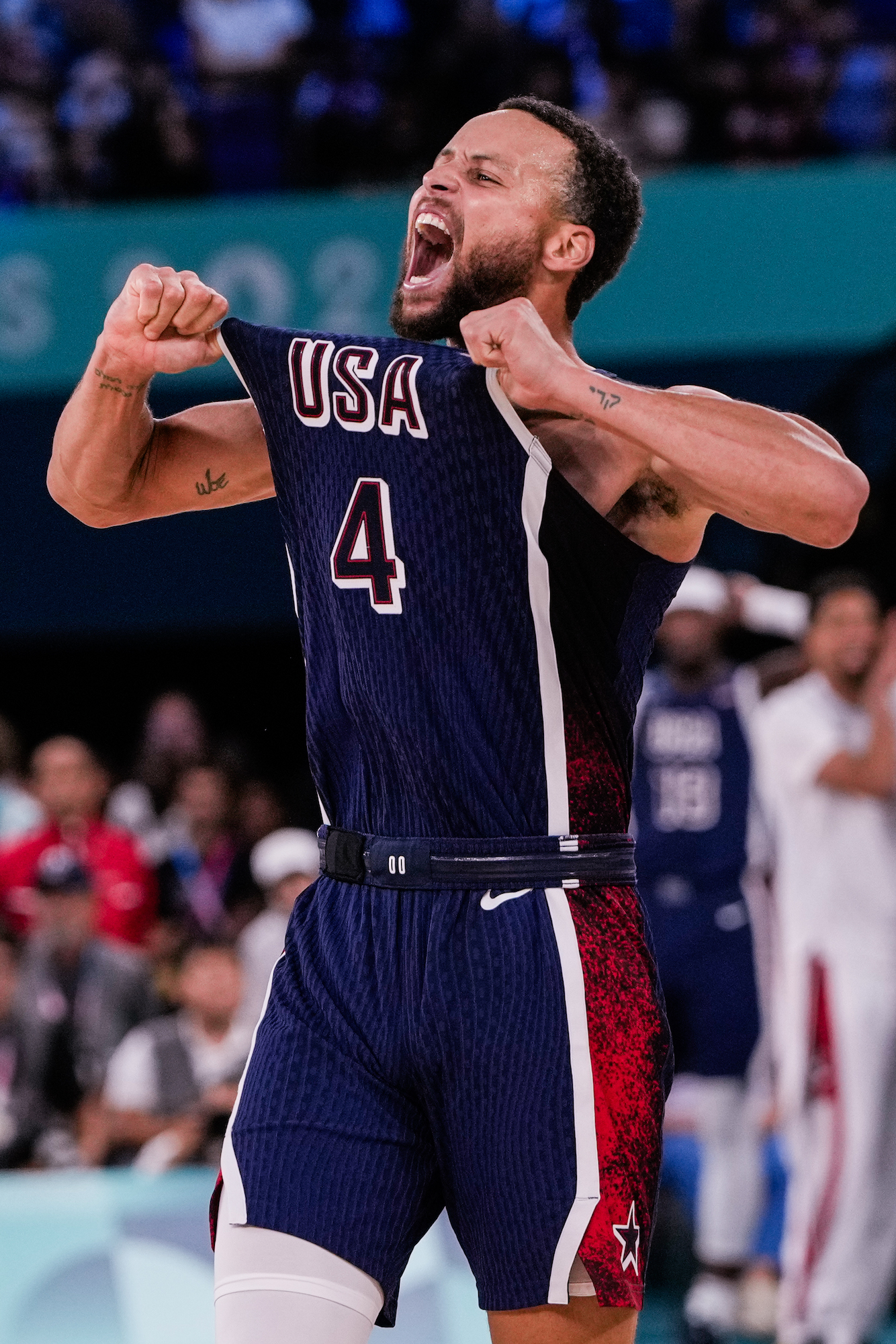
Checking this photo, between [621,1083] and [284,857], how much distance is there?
5.92 m

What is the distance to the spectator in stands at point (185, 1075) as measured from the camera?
7133 millimetres

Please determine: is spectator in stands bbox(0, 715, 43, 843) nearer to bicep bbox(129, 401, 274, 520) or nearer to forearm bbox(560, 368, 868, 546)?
bicep bbox(129, 401, 274, 520)

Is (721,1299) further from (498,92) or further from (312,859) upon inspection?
(498,92)

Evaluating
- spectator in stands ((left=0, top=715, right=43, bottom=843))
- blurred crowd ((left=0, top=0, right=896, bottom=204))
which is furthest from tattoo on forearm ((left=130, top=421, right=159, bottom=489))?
blurred crowd ((left=0, top=0, right=896, bottom=204))

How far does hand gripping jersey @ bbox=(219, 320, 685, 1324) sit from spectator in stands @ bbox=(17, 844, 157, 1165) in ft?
16.0

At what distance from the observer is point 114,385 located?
2875 millimetres

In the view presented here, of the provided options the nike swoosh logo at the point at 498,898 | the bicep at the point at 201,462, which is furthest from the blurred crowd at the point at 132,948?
the nike swoosh logo at the point at 498,898

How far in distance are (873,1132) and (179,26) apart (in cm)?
894

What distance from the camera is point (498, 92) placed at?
1192 centimetres

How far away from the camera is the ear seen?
2.97 metres

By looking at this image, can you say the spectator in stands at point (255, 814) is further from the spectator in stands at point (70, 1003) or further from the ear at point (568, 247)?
the ear at point (568, 247)

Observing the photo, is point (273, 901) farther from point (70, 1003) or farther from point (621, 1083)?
point (621, 1083)

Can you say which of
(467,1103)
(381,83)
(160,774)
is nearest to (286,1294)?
(467,1103)

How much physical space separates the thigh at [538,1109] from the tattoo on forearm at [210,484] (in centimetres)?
86
